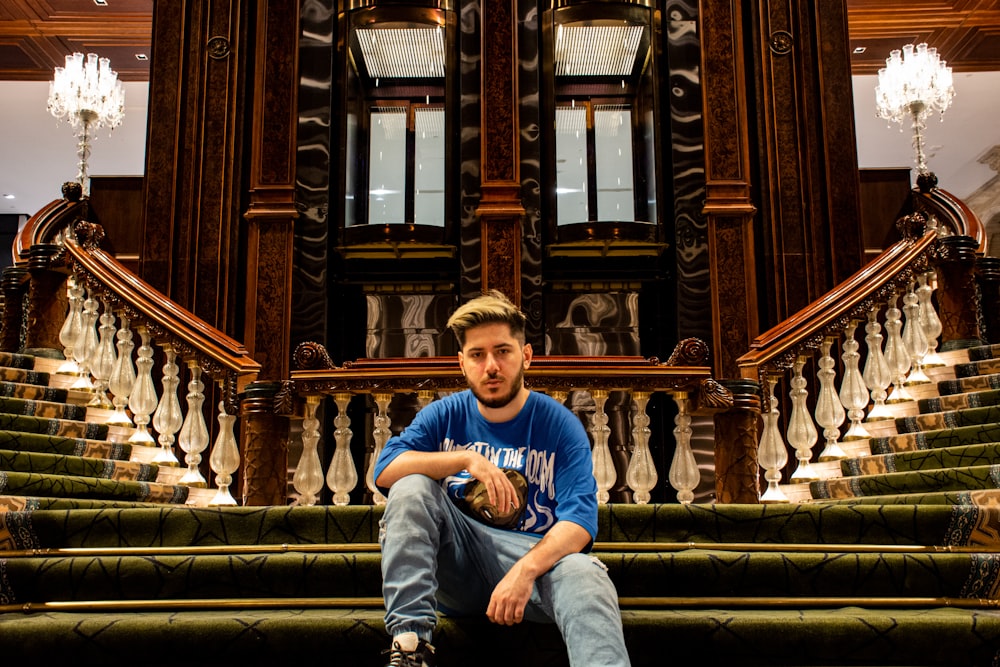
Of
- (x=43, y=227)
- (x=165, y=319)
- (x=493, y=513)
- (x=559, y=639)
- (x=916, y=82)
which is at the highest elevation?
(x=916, y=82)

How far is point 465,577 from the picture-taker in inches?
95.1

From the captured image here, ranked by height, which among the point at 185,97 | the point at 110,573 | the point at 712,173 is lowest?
the point at 110,573

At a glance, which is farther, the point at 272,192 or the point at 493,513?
the point at 272,192

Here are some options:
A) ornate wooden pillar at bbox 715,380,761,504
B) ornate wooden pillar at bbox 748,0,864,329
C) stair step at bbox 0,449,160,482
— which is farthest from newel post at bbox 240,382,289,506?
ornate wooden pillar at bbox 748,0,864,329

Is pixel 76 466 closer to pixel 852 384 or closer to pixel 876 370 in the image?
pixel 852 384

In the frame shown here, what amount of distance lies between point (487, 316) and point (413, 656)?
0.89 m

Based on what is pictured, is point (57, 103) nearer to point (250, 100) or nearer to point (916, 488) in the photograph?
point (250, 100)

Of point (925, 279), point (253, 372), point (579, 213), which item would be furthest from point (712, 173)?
point (253, 372)

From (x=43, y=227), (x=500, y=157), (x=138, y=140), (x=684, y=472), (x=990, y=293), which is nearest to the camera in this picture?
(x=684, y=472)

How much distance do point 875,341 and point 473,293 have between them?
2.81 metres

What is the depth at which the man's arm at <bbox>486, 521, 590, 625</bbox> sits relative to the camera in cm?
217

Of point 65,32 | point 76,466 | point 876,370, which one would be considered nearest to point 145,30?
point 65,32

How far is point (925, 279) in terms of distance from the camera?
18.1ft

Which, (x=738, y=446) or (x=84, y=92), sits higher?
(x=84, y=92)
